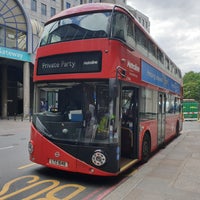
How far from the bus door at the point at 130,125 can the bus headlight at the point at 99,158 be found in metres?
1.83

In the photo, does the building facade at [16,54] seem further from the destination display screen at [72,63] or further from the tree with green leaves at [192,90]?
the tree with green leaves at [192,90]

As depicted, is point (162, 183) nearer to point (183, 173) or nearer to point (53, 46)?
point (183, 173)

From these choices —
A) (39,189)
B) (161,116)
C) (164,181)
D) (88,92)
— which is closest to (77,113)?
(88,92)

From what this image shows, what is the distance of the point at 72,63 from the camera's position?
675cm

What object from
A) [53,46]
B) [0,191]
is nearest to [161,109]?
[53,46]

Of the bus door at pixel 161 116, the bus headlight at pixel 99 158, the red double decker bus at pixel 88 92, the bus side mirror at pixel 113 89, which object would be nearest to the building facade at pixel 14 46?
the bus door at pixel 161 116

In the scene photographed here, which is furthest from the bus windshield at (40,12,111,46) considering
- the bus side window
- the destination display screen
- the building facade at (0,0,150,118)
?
the building facade at (0,0,150,118)

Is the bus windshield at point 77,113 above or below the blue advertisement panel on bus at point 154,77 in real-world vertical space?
below

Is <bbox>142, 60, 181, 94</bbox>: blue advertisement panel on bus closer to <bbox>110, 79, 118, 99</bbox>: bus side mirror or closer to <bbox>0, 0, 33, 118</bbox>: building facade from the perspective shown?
<bbox>110, 79, 118, 99</bbox>: bus side mirror

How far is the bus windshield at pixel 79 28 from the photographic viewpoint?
21.9 feet

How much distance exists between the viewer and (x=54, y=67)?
699 cm

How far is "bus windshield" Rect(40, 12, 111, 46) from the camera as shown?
263 inches

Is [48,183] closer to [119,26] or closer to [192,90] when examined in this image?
[119,26]

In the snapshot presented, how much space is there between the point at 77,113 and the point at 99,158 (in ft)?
4.04
